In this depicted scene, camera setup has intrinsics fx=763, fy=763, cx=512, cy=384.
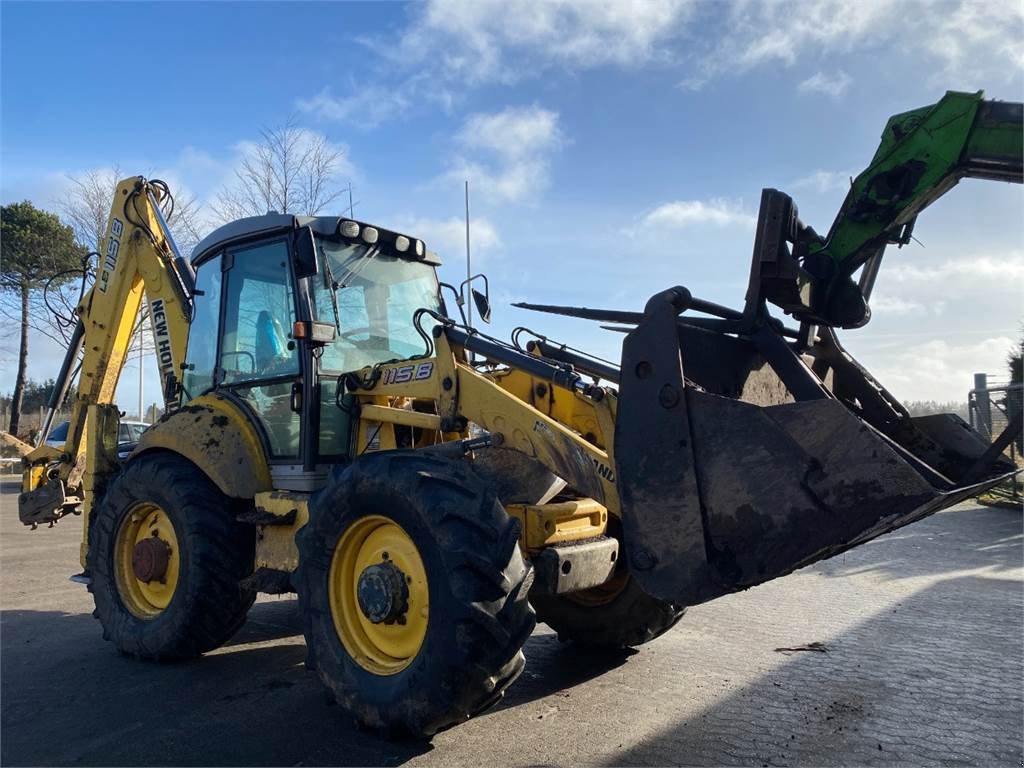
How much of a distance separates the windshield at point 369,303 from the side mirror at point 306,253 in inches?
10.5

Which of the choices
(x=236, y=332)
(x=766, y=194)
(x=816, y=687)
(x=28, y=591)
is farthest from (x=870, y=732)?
(x=28, y=591)

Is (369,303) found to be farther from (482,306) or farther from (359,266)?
(482,306)

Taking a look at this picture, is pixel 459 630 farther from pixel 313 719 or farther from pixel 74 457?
pixel 74 457

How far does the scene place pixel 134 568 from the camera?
5203 millimetres

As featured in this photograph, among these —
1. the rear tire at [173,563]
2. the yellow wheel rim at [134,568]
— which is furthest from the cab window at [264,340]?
the yellow wheel rim at [134,568]

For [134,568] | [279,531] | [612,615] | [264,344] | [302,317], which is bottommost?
[612,615]

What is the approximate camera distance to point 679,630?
5.86 metres

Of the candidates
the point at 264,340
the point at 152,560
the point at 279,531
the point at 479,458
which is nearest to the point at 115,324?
the point at 264,340

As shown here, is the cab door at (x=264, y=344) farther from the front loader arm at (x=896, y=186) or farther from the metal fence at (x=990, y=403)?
the metal fence at (x=990, y=403)

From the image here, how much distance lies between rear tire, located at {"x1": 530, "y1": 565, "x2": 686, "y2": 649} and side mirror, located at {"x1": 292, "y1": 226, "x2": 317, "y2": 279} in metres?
2.54

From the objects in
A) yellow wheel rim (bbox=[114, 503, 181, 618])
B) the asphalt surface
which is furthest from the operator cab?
the asphalt surface

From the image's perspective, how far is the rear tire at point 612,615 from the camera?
188 inches

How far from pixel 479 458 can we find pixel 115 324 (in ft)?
13.9

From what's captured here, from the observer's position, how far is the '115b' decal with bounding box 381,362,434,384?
4496 mm
